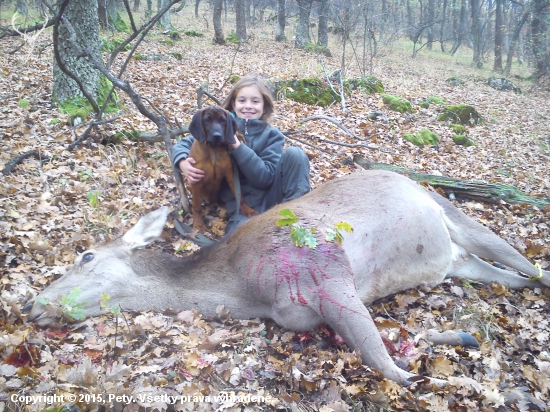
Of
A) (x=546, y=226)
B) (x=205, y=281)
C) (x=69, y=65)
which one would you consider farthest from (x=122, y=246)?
(x=546, y=226)

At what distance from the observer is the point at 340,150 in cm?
788

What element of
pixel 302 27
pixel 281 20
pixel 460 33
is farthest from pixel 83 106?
pixel 460 33

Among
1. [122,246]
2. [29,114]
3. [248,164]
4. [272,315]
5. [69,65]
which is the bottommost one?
[272,315]

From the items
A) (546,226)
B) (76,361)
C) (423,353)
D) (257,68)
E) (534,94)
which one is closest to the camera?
(76,361)

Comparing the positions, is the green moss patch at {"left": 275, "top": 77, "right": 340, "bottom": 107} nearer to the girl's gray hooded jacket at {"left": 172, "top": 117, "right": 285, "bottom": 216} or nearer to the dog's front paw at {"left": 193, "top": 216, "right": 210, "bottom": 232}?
the girl's gray hooded jacket at {"left": 172, "top": 117, "right": 285, "bottom": 216}

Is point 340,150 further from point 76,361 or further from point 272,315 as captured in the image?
point 76,361

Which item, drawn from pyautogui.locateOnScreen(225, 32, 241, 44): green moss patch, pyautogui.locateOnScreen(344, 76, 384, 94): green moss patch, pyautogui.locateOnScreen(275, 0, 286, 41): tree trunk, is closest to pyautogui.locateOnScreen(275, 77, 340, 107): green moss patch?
pyautogui.locateOnScreen(344, 76, 384, 94): green moss patch

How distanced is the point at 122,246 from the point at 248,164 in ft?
5.27

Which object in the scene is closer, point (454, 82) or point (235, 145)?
point (235, 145)

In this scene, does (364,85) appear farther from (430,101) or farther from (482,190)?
(482,190)

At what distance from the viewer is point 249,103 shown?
518 cm

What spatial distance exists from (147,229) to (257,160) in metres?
1.44

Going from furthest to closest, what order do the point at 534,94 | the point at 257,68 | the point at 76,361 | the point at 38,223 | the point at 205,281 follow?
the point at 534,94
the point at 257,68
the point at 38,223
the point at 205,281
the point at 76,361

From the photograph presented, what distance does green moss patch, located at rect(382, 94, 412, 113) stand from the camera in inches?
456
